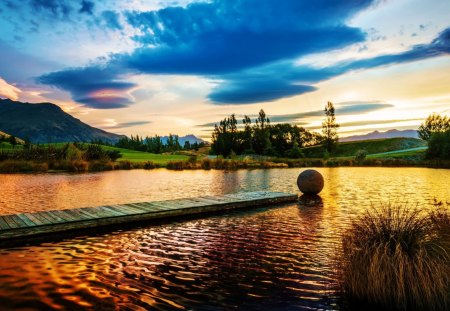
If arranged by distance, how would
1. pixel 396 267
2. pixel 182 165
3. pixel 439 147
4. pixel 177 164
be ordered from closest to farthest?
1. pixel 396 267
2. pixel 177 164
3. pixel 182 165
4. pixel 439 147

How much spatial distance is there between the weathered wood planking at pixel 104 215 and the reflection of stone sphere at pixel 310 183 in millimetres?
4674

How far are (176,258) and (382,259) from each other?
528 cm

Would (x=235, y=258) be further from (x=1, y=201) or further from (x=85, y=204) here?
(x=1, y=201)

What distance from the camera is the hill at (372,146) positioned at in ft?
372

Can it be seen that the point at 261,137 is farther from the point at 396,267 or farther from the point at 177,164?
the point at 396,267

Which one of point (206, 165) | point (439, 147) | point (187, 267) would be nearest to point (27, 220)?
point (187, 267)

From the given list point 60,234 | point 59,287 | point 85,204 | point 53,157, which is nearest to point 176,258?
point 59,287

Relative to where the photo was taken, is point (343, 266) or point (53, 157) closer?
point (343, 266)

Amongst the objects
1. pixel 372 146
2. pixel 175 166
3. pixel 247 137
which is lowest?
pixel 175 166

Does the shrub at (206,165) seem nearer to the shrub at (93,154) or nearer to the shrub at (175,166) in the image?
the shrub at (175,166)

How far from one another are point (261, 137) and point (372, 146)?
1651 inches

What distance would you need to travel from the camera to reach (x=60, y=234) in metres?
11.9

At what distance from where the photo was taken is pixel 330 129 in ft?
363

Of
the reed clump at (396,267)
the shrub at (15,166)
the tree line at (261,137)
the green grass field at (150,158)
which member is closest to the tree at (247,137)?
the tree line at (261,137)
